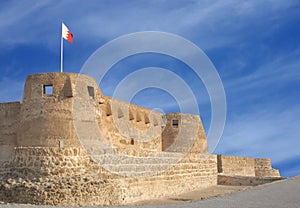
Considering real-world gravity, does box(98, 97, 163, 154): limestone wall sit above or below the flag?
below

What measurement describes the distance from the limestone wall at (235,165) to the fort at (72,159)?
6.73 meters

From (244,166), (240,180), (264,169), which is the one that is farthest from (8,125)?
(264,169)

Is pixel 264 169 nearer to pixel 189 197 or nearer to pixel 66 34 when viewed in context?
pixel 189 197

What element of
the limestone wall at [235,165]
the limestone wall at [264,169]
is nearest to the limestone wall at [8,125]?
the limestone wall at [235,165]

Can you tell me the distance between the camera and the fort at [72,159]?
11023 millimetres

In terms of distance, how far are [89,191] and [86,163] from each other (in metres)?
1.70

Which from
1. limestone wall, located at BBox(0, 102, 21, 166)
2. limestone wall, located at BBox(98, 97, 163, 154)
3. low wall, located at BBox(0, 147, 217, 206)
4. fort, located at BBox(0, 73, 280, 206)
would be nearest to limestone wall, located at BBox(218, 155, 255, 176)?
limestone wall, located at BBox(98, 97, 163, 154)

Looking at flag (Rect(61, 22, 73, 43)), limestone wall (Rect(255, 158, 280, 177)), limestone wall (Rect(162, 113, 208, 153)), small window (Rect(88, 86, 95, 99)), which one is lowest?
limestone wall (Rect(255, 158, 280, 177))

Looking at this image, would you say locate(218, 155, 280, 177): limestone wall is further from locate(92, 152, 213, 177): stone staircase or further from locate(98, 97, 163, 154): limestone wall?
locate(92, 152, 213, 177): stone staircase

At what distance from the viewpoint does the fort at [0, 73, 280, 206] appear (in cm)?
1102

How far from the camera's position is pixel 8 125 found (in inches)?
674

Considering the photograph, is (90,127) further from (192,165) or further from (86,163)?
(192,165)

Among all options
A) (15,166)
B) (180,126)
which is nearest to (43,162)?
(15,166)

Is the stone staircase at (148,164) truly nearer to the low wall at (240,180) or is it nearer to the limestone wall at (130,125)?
the limestone wall at (130,125)
